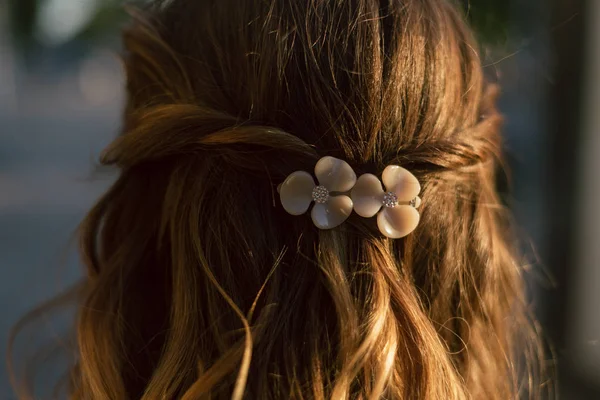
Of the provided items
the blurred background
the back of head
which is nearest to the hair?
the back of head

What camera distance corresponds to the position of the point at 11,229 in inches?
145

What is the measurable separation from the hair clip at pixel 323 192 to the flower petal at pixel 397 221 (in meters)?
0.04

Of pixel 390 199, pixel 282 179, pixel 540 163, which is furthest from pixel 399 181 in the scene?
pixel 540 163

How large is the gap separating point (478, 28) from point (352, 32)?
0.59 meters

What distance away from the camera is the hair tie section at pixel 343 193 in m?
0.68

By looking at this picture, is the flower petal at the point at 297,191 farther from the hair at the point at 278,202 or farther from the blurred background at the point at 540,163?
the blurred background at the point at 540,163

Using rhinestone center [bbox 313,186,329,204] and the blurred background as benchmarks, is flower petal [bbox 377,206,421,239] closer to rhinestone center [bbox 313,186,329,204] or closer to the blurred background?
rhinestone center [bbox 313,186,329,204]

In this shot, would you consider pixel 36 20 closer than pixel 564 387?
No

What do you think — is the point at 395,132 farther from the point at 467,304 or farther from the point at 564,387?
the point at 564,387

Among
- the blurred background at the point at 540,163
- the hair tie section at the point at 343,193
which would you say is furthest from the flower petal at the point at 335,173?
the blurred background at the point at 540,163

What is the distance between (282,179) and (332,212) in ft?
0.22

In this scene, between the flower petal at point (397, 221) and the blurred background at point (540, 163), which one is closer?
the flower petal at point (397, 221)

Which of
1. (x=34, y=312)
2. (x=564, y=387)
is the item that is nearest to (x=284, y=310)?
→ (x=34, y=312)

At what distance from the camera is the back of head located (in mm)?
698
